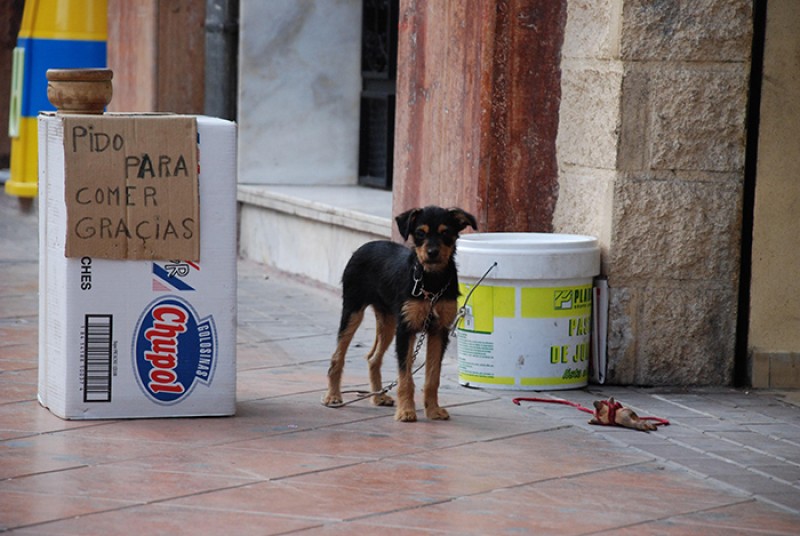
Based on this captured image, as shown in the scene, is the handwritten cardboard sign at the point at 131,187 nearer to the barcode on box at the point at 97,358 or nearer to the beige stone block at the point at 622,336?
the barcode on box at the point at 97,358

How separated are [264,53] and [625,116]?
4872mm

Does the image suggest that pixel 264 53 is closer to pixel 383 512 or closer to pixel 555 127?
pixel 555 127

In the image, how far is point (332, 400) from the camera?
20.1 feet

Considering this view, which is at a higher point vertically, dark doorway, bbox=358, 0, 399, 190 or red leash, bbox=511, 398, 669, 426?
dark doorway, bbox=358, 0, 399, 190

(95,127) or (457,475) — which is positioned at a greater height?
(95,127)

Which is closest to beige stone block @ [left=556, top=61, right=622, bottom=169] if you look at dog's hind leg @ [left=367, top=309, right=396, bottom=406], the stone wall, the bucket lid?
the stone wall

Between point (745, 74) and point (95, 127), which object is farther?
point (745, 74)

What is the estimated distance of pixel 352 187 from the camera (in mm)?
11070

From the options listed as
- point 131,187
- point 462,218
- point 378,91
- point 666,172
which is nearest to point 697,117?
Result: point 666,172

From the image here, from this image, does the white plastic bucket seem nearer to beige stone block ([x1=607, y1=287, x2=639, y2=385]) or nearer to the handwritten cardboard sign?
beige stone block ([x1=607, y1=287, x2=639, y2=385])

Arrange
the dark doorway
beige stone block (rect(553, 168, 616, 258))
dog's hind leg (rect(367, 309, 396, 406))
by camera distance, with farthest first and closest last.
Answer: the dark doorway < beige stone block (rect(553, 168, 616, 258)) < dog's hind leg (rect(367, 309, 396, 406))

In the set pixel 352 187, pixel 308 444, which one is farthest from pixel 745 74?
pixel 352 187

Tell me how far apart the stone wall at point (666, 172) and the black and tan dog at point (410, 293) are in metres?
1.20

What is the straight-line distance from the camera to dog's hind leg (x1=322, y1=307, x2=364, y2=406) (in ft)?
20.0
